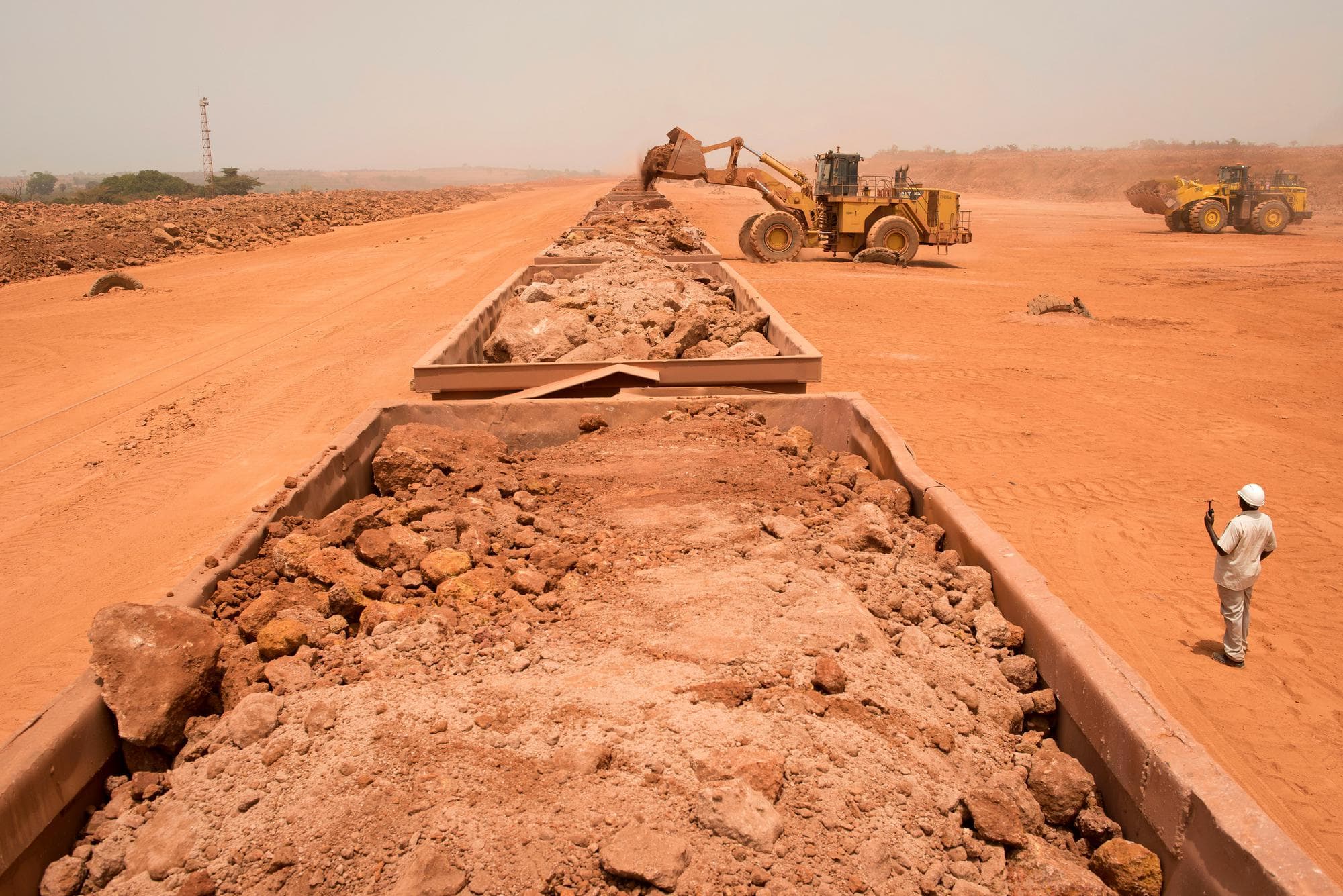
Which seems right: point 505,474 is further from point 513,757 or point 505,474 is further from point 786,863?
point 786,863

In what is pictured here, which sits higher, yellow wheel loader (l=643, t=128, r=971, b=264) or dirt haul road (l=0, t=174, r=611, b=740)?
yellow wheel loader (l=643, t=128, r=971, b=264)

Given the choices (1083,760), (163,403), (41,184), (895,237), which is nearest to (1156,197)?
(895,237)

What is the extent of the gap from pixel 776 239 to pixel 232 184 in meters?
46.0

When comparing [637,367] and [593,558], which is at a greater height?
[637,367]

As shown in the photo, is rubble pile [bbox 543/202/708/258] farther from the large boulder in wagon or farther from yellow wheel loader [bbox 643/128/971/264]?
the large boulder in wagon

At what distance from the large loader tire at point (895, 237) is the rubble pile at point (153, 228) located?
50.6ft

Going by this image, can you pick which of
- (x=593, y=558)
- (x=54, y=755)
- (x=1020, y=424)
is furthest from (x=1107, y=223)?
(x=54, y=755)

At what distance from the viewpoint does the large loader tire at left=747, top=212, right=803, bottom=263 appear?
62.6 feet

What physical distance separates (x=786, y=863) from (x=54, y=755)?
2026mm

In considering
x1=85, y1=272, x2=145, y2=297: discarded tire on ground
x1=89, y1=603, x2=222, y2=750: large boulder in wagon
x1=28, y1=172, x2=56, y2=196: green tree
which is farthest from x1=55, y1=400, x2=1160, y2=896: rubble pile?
x1=28, y1=172, x2=56, y2=196: green tree

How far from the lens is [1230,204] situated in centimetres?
2752

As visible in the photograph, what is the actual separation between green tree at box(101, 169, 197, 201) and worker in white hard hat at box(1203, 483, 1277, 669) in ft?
176

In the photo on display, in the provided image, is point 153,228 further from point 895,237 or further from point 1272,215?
point 1272,215

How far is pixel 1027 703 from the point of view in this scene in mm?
3027
